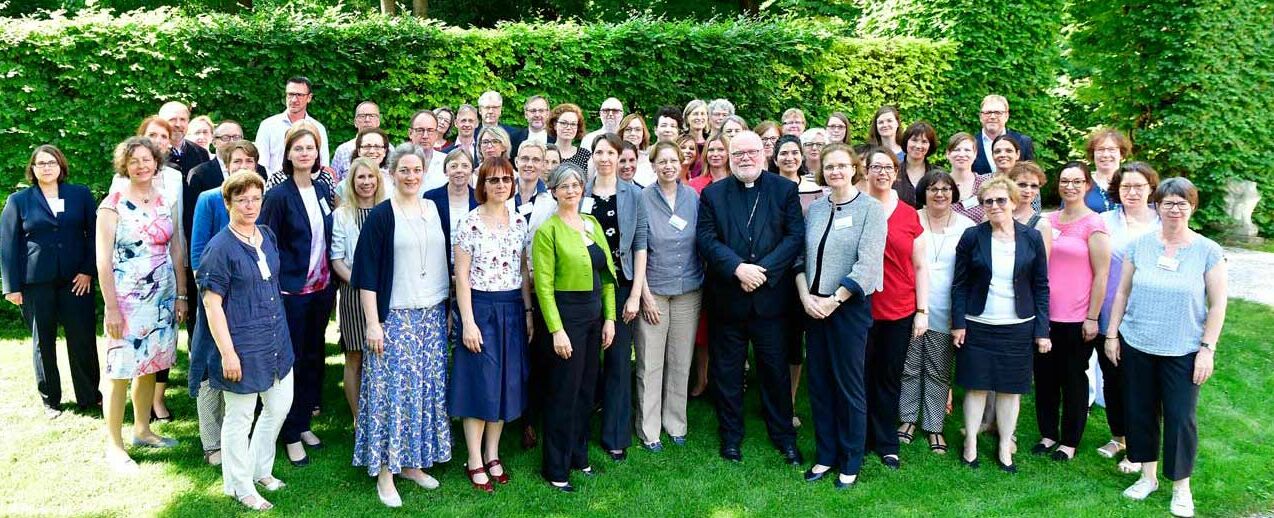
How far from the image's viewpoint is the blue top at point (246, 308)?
12.6ft

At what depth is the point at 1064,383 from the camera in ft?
17.0

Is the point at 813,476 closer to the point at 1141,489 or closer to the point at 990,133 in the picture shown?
the point at 1141,489

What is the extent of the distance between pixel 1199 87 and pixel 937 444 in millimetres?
8920

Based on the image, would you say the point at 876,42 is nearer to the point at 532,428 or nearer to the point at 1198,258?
the point at 1198,258

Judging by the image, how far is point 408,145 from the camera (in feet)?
14.2

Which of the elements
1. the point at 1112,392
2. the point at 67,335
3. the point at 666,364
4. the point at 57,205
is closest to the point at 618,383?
the point at 666,364

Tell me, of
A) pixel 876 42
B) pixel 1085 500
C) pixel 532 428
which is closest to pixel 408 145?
pixel 532 428

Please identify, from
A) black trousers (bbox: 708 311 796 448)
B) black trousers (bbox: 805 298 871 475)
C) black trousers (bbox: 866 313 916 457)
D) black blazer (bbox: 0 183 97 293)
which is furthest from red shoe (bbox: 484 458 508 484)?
black blazer (bbox: 0 183 97 293)

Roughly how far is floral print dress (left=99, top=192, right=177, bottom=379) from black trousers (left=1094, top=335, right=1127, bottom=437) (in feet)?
17.9

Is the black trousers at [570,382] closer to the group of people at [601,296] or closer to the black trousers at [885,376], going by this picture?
the group of people at [601,296]

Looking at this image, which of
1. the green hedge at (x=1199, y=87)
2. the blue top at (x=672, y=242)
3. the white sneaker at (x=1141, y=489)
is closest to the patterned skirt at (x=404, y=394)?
the blue top at (x=672, y=242)

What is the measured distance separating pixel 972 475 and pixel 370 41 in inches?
236

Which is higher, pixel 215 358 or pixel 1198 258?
pixel 1198 258

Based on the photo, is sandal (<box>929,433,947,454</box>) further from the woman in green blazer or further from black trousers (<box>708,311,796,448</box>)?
the woman in green blazer
